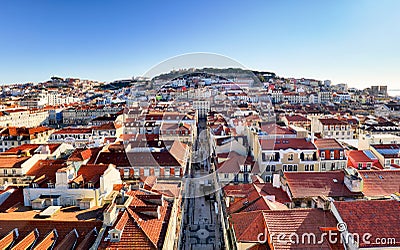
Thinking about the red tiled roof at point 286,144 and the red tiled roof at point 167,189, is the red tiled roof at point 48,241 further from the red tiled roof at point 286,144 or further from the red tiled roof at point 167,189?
the red tiled roof at point 286,144

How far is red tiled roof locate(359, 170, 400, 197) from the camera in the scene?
47.8 feet

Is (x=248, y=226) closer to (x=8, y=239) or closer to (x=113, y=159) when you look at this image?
(x=8, y=239)

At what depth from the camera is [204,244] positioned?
50.8 feet

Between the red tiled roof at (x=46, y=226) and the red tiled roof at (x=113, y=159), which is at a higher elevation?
the red tiled roof at (x=113, y=159)

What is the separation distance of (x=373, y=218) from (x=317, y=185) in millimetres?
5391

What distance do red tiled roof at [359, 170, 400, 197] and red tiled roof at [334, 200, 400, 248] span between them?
4.51 metres

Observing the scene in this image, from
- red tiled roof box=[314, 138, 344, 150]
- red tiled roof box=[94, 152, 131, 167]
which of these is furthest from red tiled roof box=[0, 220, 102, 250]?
red tiled roof box=[314, 138, 344, 150]

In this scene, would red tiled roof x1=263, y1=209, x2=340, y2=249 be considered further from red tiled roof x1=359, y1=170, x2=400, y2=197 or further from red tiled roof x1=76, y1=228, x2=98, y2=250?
red tiled roof x1=76, y1=228, x2=98, y2=250

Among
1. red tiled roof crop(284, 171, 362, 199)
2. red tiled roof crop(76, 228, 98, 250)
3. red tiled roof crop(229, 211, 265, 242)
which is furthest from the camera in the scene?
red tiled roof crop(284, 171, 362, 199)

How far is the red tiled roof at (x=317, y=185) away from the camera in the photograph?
14.5 metres

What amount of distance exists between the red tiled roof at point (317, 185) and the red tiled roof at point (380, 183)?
0.83m

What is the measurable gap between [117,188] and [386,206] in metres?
13.5

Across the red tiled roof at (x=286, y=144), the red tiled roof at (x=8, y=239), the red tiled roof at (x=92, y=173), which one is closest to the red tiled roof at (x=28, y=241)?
the red tiled roof at (x=8, y=239)

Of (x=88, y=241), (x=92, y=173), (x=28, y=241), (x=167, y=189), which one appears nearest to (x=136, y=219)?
(x=88, y=241)
